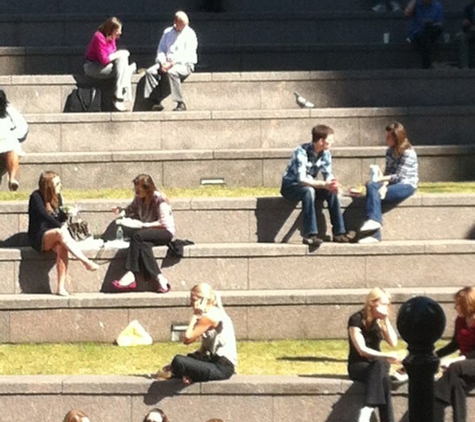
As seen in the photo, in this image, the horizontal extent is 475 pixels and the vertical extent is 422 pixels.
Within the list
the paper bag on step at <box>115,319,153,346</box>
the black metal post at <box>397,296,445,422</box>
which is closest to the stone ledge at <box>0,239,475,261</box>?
the paper bag on step at <box>115,319,153,346</box>

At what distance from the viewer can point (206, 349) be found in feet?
50.3

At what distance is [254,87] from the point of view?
22875mm

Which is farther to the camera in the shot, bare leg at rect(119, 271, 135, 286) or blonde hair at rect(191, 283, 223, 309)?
bare leg at rect(119, 271, 135, 286)

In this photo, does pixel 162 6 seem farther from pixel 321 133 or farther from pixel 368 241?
pixel 368 241

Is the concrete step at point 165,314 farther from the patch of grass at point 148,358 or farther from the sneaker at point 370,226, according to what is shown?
the sneaker at point 370,226

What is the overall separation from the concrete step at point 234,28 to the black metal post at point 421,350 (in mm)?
16424

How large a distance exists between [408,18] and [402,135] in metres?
7.21

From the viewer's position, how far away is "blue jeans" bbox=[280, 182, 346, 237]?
18203 millimetres

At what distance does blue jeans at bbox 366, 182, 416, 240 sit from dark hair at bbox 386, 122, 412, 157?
0.39m

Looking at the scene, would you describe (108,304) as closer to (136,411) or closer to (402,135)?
(136,411)

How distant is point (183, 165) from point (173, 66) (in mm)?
2023

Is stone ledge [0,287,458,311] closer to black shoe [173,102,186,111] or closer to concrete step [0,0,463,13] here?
black shoe [173,102,186,111]

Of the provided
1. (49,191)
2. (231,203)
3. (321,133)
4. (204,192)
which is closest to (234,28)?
(204,192)

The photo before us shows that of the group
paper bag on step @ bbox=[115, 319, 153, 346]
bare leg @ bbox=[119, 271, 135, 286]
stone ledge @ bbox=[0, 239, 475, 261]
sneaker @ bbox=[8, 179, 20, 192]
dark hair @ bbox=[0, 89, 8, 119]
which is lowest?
paper bag on step @ bbox=[115, 319, 153, 346]
